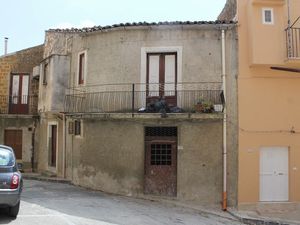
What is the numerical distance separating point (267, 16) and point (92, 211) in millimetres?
9430

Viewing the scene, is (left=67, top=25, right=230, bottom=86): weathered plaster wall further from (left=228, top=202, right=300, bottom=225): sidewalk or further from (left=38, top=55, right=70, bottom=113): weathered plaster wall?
(left=228, top=202, right=300, bottom=225): sidewalk

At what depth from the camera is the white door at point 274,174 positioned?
15.8 meters

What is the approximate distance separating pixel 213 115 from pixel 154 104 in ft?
7.10

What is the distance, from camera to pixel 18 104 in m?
24.8

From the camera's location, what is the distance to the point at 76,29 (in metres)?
19.4

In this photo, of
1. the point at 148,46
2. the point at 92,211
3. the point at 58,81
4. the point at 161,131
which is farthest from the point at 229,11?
the point at 92,211

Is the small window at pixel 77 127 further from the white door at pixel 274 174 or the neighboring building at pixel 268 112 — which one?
the white door at pixel 274 174

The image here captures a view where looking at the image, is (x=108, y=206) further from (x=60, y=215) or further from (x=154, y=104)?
(x=154, y=104)

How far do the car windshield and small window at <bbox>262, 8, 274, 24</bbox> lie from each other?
10.3 metres

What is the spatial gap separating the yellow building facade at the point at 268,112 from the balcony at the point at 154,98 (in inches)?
46.4

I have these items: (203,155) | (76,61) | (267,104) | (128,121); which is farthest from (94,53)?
(267,104)

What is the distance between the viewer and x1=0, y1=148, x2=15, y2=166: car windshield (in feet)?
31.4

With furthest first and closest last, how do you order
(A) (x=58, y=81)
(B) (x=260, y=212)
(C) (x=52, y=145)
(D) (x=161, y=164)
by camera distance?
(C) (x=52, y=145) < (A) (x=58, y=81) < (D) (x=161, y=164) < (B) (x=260, y=212)

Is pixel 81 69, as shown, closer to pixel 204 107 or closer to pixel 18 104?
pixel 204 107
